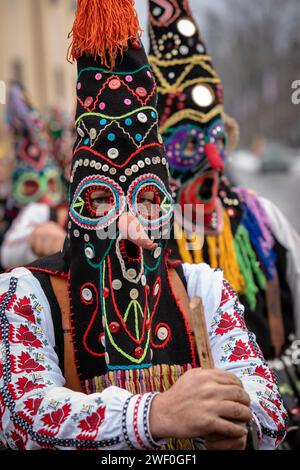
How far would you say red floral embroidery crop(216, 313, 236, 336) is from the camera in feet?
7.30

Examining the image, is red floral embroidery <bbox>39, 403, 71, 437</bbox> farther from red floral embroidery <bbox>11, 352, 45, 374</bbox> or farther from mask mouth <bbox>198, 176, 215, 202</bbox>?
mask mouth <bbox>198, 176, 215, 202</bbox>

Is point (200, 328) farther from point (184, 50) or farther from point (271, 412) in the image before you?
point (184, 50)

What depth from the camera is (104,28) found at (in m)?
2.14

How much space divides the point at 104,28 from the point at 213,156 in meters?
1.40

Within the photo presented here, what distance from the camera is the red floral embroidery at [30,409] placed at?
75.9 inches

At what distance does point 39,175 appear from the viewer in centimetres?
650

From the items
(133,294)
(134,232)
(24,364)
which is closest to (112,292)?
(133,294)

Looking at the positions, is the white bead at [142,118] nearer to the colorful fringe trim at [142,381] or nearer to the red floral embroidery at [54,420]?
the colorful fringe trim at [142,381]

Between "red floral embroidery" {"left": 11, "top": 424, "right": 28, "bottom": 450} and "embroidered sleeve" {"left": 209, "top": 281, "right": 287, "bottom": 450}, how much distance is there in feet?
1.98

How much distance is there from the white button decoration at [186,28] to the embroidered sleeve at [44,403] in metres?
1.94

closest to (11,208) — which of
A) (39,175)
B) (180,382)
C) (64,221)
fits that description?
(39,175)

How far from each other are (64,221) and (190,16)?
1689 millimetres

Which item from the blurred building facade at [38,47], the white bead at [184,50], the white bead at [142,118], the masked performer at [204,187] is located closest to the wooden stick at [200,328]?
the white bead at [142,118]

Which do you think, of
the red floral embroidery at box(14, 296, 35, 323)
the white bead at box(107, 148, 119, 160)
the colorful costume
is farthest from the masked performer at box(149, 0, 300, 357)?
the colorful costume
